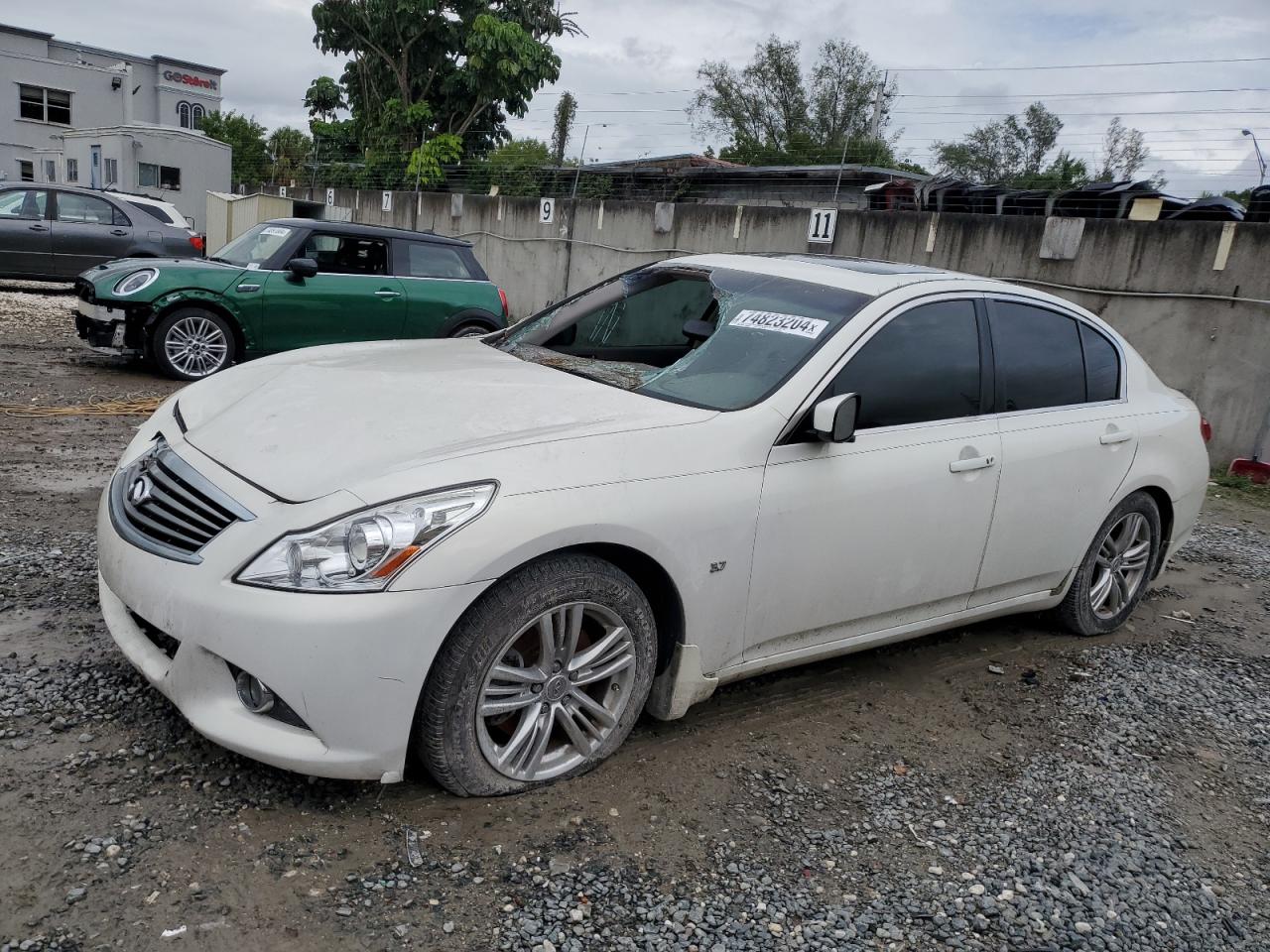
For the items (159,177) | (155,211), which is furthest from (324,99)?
(155,211)

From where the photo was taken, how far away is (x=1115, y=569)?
4.85m

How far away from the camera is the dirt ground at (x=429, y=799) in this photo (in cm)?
240

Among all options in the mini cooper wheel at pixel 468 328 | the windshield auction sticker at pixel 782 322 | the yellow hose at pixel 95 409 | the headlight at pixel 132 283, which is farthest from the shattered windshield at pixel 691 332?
the headlight at pixel 132 283

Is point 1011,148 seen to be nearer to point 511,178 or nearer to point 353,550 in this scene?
point 511,178

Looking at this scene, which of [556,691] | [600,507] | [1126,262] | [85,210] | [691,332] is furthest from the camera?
[85,210]

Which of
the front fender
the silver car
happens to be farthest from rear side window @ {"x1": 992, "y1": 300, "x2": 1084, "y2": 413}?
the silver car

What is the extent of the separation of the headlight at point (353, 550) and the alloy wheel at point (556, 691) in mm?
415

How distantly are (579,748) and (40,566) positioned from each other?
2.70 m

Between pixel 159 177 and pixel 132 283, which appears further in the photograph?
pixel 159 177

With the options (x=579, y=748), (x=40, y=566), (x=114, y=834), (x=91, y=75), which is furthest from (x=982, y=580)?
(x=91, y=75)

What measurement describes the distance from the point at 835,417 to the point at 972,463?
0.86 metres

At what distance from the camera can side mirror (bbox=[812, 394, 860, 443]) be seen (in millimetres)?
3236

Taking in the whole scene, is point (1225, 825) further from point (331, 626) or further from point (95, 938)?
point (95, 938)

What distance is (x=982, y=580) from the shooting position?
4.05 meters
